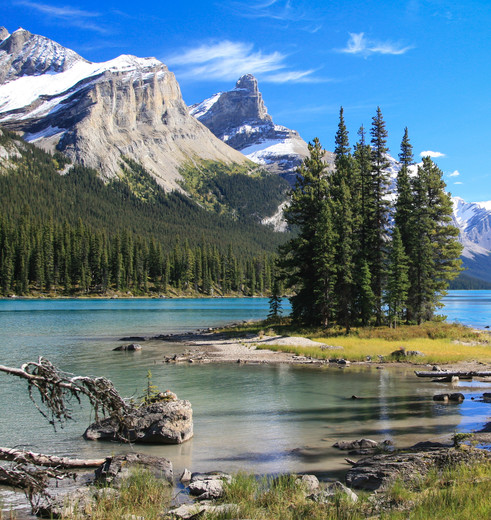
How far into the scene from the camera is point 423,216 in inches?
2082

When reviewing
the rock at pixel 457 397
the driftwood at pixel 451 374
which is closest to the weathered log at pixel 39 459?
the rock at pixel 457 397

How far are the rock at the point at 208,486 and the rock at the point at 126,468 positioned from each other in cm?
85

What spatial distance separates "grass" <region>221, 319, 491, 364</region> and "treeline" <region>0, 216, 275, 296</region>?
362ft

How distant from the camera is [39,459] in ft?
33.2

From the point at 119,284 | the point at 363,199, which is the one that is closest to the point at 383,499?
the point at 363,199

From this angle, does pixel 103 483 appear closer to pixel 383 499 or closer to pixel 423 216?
pixel 383 499

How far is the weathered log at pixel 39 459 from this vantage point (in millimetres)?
9227

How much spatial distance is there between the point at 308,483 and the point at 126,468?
182 inches

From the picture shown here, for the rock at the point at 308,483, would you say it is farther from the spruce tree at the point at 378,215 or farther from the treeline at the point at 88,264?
the treeline at the point at 88,264

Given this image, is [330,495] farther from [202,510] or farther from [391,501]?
[202,510]

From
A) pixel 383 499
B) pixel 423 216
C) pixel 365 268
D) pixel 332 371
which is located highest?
pixel 423 216

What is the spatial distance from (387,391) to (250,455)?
41.8 ft

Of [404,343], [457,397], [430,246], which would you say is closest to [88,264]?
[430,246]

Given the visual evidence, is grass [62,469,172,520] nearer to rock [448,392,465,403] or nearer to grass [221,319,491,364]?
rock [448,392,465,403]
